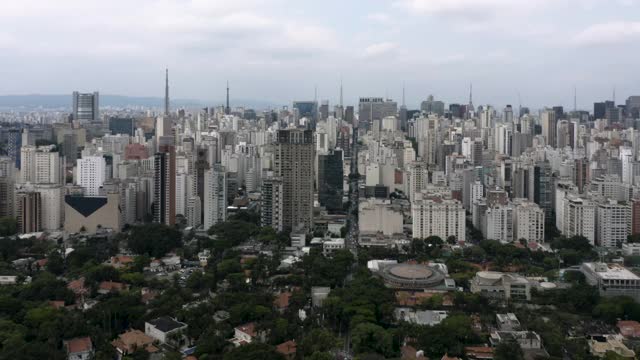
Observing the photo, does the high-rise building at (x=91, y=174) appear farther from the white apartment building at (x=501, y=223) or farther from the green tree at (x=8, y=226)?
the white apartment building at (x=501, y=223)

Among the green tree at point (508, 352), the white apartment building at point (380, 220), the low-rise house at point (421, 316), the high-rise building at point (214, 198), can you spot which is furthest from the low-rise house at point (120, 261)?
the green tree at point (508, 352)

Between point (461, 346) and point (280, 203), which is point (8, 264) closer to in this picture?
point (280, 203)

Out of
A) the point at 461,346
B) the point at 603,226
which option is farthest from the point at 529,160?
the point at 461,346

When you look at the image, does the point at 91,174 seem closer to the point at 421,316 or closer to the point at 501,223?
the point at 501,223

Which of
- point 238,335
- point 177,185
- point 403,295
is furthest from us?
point 177,185

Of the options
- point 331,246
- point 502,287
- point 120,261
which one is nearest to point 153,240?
point 120,261

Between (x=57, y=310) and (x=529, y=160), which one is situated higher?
(x=529, y=160)
